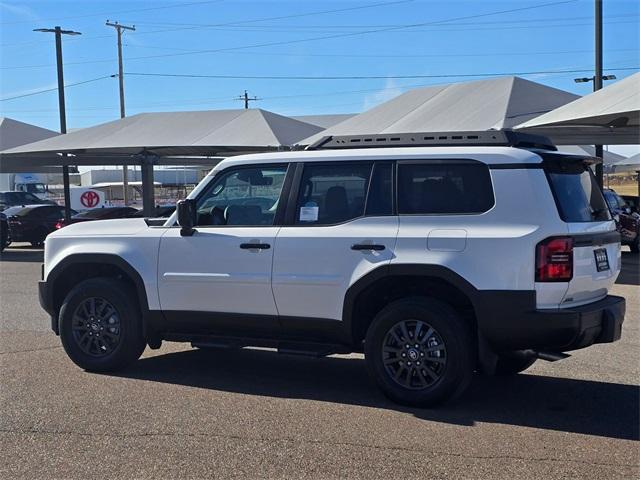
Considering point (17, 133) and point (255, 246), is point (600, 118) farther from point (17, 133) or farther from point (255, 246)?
point (17, 133)

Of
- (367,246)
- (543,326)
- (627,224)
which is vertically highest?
(367,246)

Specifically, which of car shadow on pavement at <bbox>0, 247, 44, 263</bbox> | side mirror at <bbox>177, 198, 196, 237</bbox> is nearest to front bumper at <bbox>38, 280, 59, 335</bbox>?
side mirror at <bbox>177, 198, 196, 237</bbox>

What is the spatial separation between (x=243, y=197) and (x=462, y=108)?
16.9 metres

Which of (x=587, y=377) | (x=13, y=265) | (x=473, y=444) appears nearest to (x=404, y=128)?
(x=13, y=265)

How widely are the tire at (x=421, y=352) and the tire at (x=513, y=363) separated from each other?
935mm

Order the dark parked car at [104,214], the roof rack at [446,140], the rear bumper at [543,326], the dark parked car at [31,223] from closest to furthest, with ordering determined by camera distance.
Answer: the rear bumper at [543,326] < the roof rack at [446,140] < the dark parked car at [104,214] < the dark parked car at [31,223]

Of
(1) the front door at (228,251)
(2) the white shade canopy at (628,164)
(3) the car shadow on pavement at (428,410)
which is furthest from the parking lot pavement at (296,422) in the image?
(2) the white shade canopy at (628,164)

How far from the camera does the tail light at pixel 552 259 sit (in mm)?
5938

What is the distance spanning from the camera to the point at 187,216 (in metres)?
7.18

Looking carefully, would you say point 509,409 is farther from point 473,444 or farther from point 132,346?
point 132,346

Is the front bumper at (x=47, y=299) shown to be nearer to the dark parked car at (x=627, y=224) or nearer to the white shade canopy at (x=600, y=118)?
the white shade canopy at (x=600, y=118)

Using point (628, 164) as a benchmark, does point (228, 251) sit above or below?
below

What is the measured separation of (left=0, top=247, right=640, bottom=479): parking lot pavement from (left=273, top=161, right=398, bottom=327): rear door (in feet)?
2.79

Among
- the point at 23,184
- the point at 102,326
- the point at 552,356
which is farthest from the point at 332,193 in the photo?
the point at 23,184
